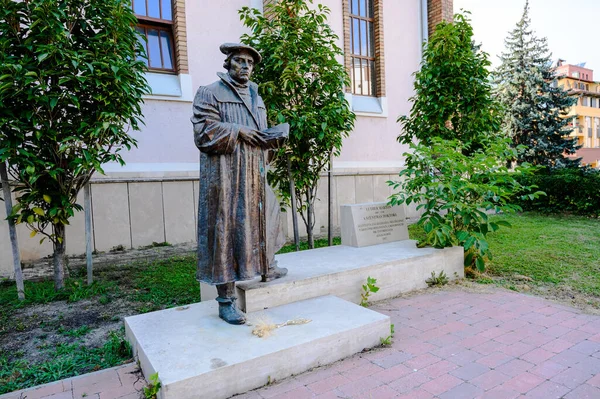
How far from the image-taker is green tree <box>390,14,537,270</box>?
16.7ft

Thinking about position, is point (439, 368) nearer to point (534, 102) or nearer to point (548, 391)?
point (548, 391)

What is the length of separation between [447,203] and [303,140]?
2.52 meters

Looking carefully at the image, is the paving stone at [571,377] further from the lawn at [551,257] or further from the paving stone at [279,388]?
the lawn at [551,257]

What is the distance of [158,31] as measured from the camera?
28.6 feet

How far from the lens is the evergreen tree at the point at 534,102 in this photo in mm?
15938

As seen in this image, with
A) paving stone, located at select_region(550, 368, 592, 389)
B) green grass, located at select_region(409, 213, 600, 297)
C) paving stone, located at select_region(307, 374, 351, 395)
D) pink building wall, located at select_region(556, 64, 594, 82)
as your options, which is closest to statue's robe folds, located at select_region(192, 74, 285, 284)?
paving stone, located at select_region(307, 374, 351, 395)

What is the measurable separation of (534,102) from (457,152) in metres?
13.9

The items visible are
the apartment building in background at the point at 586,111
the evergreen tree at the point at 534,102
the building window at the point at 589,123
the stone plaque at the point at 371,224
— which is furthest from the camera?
the building window at the point at 589,123

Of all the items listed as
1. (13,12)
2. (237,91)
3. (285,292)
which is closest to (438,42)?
(237,91)

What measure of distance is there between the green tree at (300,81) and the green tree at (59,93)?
1.94m

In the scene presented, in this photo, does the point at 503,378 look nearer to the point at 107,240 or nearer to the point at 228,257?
the point at 228,257

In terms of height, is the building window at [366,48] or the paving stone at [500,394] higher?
the building window at [366,48]

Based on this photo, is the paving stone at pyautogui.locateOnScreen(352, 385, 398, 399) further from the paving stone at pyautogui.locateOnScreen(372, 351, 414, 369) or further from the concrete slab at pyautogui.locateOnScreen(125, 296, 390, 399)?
the concrete slab at pyautogui.locateOnScreen(125, 296, 390, 399)

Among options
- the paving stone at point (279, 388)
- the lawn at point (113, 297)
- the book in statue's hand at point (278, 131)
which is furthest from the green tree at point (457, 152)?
the paving stone at point (279, 388)
